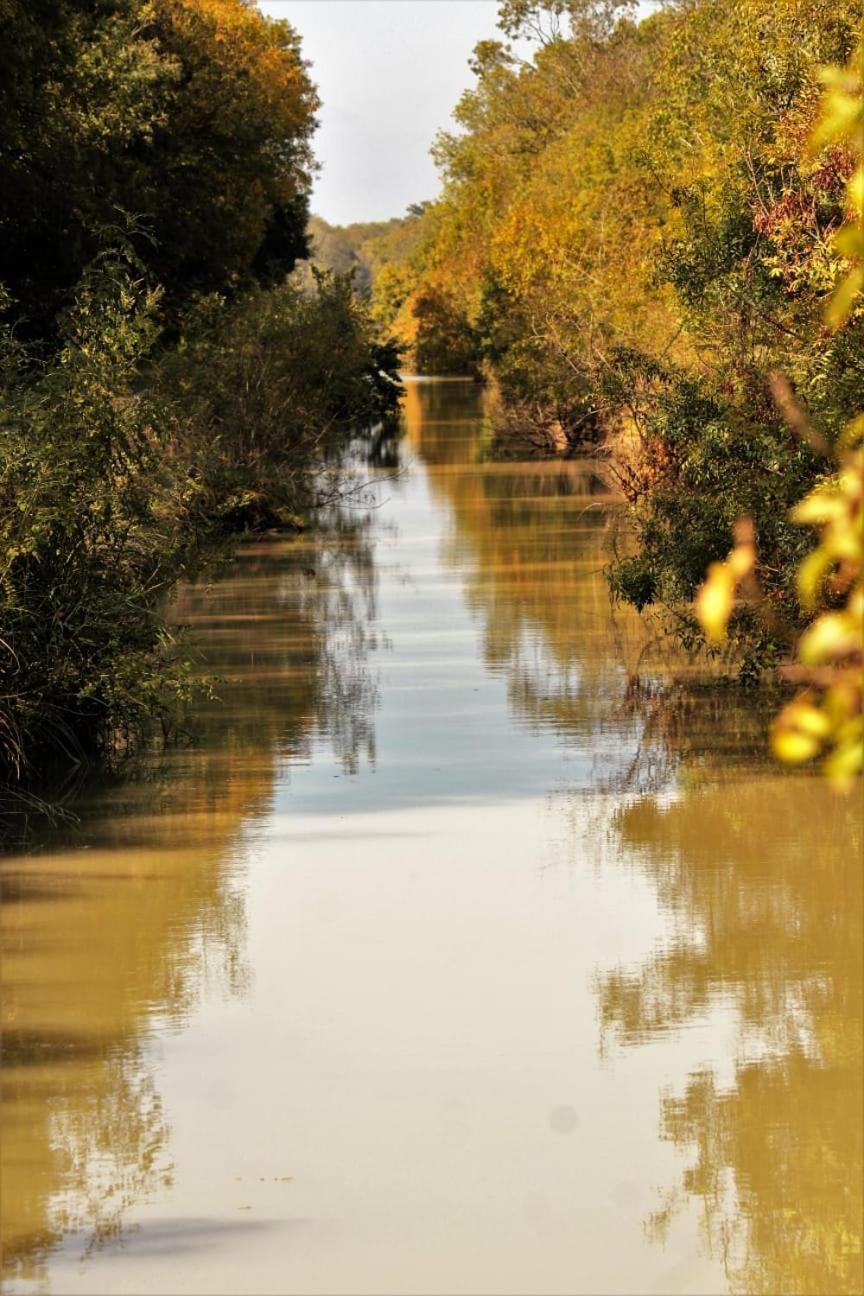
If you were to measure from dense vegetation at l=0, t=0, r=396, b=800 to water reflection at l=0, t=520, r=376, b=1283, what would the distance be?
2.24 feet

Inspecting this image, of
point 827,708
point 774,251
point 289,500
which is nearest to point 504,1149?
point 827,708

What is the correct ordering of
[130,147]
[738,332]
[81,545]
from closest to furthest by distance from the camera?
1. [81,545]
2. [738,332]
3. [130,147]

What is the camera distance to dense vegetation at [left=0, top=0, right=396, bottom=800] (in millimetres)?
12297

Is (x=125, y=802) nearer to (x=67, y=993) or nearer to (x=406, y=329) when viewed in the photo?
(x=67, y=993)

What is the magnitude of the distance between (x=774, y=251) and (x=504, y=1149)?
9376 mm

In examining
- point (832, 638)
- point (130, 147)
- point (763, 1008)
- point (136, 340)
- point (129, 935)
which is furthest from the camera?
point (130, 147)

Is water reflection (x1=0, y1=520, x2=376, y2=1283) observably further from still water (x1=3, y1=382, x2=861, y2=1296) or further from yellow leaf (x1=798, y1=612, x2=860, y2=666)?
yellow leaf (x1=798, y1=612, x2=860, y2=666)

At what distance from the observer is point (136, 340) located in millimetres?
13359

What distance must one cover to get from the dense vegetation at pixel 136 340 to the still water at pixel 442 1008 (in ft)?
3.72

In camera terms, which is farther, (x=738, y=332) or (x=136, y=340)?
(x=738, y=332)

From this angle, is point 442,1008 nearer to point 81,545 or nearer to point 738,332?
→ point 81,545

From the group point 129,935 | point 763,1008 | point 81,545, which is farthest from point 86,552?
point 763,1008

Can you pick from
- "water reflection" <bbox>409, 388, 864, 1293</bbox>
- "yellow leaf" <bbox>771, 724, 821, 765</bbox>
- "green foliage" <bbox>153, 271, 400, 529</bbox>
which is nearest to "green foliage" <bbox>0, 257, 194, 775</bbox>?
"water reflection" <bbox>409, 388, 864, 1293</bbox>

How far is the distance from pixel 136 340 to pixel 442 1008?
19.7 feet
